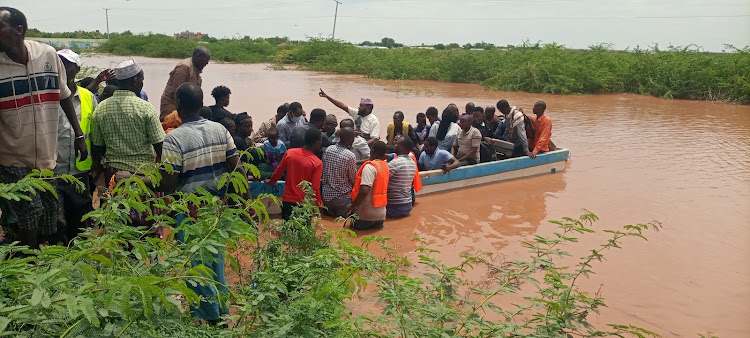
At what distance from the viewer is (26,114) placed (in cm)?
333

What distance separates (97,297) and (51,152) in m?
2.22

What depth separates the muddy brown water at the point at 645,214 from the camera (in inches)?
198

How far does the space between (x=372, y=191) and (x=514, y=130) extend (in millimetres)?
3368

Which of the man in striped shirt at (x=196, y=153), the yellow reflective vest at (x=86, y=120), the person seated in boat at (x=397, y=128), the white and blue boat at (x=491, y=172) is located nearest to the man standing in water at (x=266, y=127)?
the white and blue boat at (x=491, y=172)

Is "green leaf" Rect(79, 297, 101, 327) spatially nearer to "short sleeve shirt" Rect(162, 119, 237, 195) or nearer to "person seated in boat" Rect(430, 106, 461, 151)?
"short sleeve shirt" Rect(162, 119, 237, 195)

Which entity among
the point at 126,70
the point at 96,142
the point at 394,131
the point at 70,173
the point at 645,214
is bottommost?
the point at 645,214

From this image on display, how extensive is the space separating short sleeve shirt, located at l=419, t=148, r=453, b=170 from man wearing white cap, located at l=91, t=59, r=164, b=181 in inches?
174

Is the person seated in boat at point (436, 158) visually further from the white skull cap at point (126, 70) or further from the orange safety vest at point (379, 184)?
the white skull cap at point (126, 70)

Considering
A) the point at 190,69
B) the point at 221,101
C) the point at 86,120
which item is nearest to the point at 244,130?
the point at 221,101

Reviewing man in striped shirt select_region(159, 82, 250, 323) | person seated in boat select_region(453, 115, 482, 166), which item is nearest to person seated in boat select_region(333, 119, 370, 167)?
person seated in boat select_region(453, 115, 482, 166)

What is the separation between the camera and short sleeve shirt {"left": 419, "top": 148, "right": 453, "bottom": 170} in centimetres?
770

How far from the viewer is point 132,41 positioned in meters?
49.9

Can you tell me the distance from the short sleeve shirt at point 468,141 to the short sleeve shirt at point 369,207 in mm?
2280

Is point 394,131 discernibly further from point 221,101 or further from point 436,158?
point 221,101
